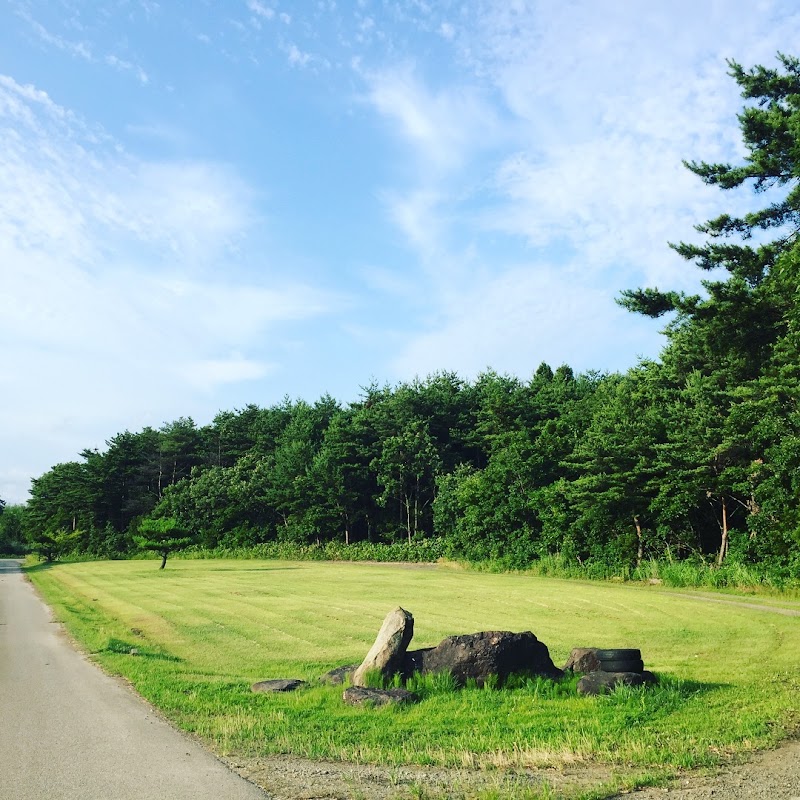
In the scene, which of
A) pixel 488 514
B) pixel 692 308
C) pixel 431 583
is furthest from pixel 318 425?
pixel 692 308

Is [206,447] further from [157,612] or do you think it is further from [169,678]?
[169,678]

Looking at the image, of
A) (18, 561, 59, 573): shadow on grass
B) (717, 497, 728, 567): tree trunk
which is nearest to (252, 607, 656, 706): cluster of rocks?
(717, 497, 728, 567): tree trunk

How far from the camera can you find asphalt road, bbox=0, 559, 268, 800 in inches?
253

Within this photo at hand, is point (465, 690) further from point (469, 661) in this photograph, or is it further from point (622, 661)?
point (622, 661)

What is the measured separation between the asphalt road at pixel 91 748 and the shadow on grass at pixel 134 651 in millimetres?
1478

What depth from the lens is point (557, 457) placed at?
4731 centimetres

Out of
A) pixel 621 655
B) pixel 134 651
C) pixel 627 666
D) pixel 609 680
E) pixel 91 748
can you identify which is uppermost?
pixel 621 655

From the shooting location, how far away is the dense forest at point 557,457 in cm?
2527

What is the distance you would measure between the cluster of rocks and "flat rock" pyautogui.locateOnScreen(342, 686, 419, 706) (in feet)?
1.83

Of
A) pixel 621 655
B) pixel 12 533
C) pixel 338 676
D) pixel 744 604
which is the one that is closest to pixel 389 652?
pixel 338 676

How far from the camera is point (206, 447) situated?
95875mm

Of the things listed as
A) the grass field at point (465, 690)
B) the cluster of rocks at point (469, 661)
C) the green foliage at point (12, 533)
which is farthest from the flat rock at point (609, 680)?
the green foliage at point (12, 533)

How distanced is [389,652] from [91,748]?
4693 millimetres

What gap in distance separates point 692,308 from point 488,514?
26894 millimetres
